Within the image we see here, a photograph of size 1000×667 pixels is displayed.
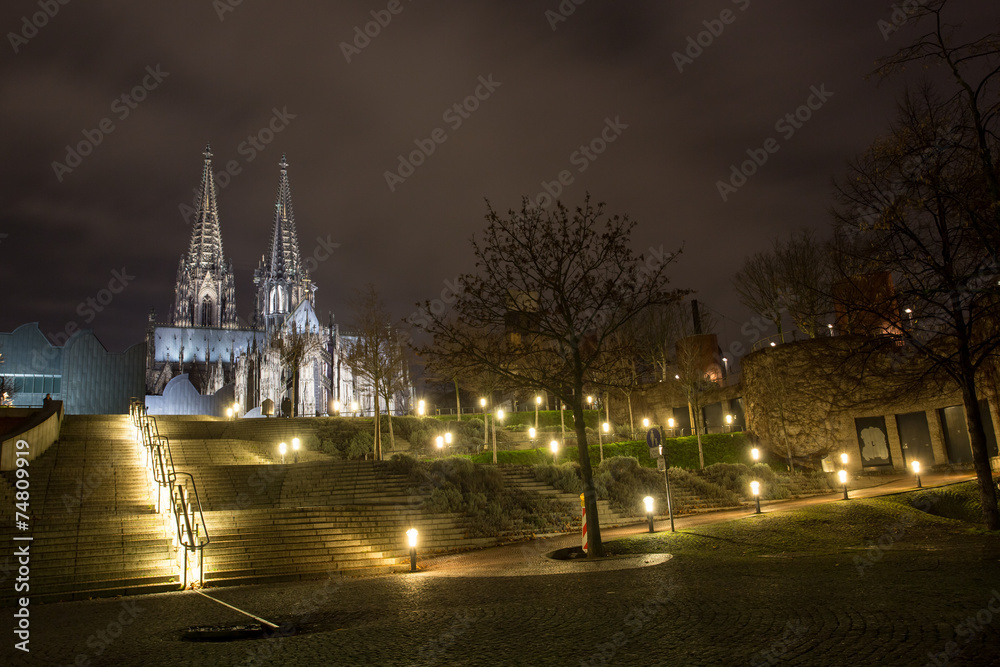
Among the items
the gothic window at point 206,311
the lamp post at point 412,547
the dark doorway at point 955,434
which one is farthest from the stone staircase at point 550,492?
the gothic window at point 206,311

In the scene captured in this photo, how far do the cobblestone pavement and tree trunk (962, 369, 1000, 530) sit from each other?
1.77 m

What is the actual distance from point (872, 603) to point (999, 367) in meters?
21.7

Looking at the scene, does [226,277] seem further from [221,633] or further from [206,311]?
[221,633]

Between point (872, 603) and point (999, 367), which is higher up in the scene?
point (999, 367)

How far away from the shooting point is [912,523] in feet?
45.2

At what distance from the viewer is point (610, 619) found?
6.83m

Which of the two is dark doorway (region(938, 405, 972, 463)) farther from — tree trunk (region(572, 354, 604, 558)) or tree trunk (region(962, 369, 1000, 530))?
tree trunk (region(572, 354, 604, 558))

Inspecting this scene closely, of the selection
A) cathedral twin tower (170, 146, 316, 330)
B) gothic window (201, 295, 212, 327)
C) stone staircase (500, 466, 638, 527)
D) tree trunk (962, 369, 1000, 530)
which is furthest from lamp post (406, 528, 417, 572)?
gothic window (201, 295, 212, 327)

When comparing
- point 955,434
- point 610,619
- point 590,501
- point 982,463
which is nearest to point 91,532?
Result: point 590,501

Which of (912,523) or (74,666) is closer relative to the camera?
(74,666)

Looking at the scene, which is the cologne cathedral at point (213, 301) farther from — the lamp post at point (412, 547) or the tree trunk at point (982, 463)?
the tree trunk at point (982, 463)

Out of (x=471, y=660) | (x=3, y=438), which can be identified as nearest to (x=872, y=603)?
(x=471, y=660)

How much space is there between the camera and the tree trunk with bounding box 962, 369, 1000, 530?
12.3 metres

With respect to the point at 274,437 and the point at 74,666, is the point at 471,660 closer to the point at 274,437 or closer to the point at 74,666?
the point at 74,666
